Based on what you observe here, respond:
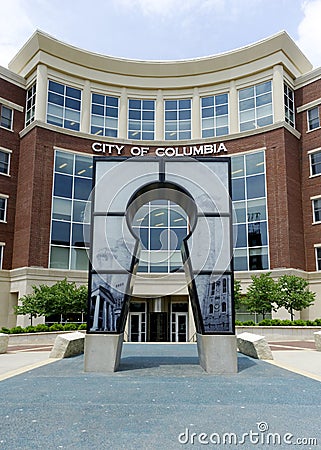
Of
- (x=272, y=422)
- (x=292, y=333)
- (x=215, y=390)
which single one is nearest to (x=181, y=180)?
(x=215, y=390)

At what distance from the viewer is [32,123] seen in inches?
1259

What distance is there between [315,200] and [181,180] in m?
22.4

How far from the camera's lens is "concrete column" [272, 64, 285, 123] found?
106ft

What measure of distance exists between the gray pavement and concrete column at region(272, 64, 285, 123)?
24.8m

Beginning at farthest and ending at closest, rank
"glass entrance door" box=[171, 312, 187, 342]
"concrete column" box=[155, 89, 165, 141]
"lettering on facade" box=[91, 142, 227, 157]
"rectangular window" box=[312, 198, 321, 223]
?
"concrete column" box=[155, 89, 165, 141] < "lettering on facade" box=[91, 142, 227, 157] < "glass entrance door" box=[171, 312, 187, 342] < "rectangular window" box=[312, 198, 321, 223]

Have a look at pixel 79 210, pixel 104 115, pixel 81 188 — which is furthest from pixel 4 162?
pixel 104 115

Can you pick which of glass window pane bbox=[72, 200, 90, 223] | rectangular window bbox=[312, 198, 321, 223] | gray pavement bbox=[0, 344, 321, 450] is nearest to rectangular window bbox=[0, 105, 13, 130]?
glass window pane bbox=[72, 200, 90, 223]

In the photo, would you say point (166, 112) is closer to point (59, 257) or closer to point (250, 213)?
point (250, 213)

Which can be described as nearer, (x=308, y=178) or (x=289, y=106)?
(x=308, y=178)

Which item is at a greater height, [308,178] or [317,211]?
[308,178]

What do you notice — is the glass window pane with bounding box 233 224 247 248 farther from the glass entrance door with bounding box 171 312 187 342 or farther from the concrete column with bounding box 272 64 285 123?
the concrete column with bounding box 272 64 285 123

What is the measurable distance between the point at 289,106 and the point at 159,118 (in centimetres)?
1028

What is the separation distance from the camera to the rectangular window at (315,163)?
32.3 m

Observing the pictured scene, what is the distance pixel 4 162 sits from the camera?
32.5 meters
